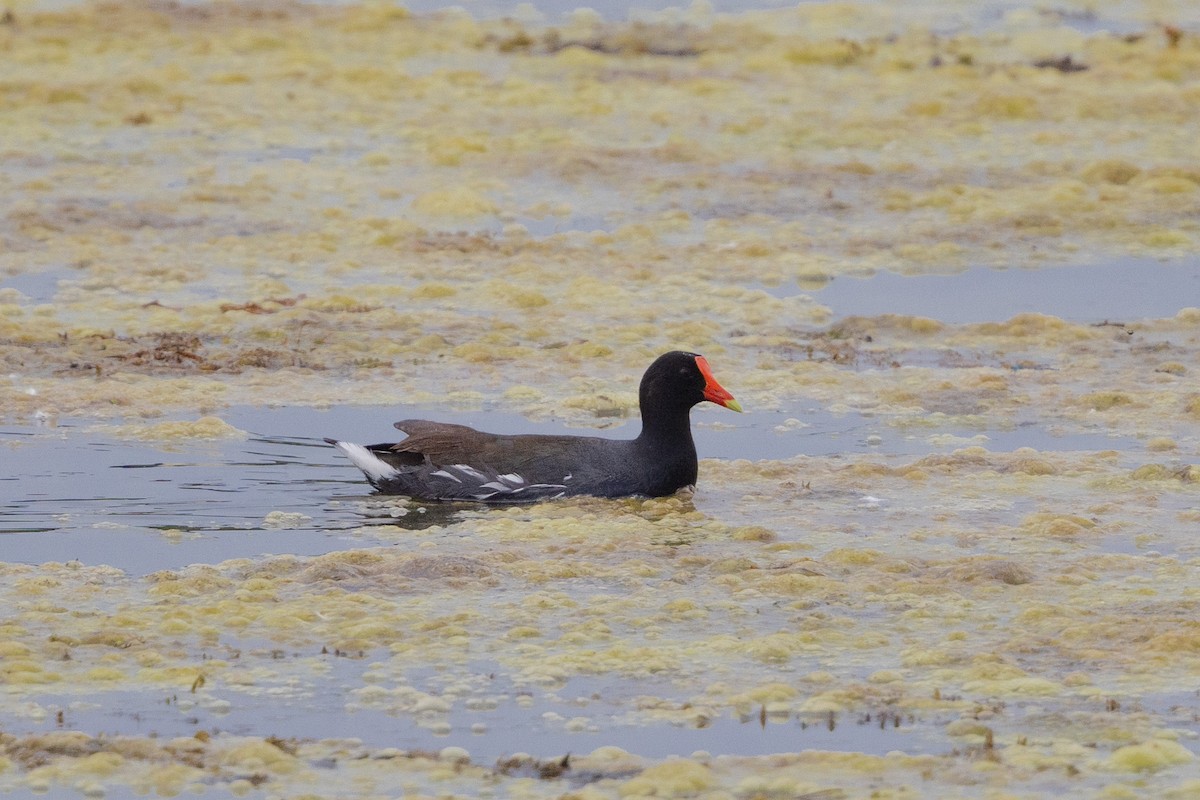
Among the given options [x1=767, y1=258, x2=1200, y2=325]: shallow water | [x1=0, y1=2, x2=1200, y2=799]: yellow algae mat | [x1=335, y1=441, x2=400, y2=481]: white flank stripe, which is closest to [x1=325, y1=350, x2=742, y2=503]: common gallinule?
[x1=335, y1=441, x2=400, y2=481]: white flank stripe

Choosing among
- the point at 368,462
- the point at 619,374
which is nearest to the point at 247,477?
the point at 368,462

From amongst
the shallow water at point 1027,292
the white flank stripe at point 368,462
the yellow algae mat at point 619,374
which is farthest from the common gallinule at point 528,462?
the shallow water at point 1027,292

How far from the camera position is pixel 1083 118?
62.0ft

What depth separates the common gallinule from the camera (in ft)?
32.0

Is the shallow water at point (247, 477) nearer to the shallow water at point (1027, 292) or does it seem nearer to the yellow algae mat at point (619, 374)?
the yellow algae mat at point (619, 374)

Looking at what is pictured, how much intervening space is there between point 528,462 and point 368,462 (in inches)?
30.9

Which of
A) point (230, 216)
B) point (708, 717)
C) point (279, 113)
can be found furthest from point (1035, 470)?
point (279, 113)

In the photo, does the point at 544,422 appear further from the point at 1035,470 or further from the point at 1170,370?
the point at 1170,370

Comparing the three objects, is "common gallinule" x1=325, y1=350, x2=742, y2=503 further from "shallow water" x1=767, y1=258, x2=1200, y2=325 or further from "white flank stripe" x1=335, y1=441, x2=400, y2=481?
"shallow water" x1=767, y1=258, x2=1200, y2=325

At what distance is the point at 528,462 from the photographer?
31.9ft

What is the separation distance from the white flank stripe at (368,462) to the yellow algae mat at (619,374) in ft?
0.54

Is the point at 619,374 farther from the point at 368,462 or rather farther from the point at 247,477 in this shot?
the point at 247,477

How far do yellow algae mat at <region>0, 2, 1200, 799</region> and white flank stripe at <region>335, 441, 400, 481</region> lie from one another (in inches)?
6.5

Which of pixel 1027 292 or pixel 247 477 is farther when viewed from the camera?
pixel 1027 292
